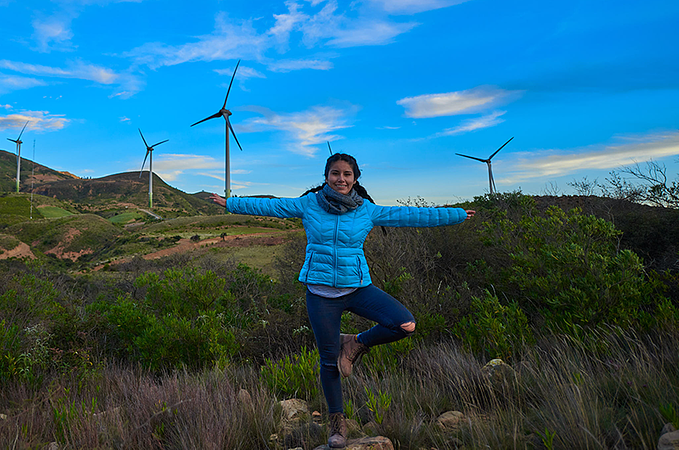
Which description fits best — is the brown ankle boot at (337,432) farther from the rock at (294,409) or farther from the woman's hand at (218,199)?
the woman's hand at (218,199)

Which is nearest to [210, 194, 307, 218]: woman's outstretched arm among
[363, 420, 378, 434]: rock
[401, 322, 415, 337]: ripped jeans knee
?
[401, 322, 415, 337]: ripped jeans knee

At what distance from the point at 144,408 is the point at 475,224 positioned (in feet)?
33.9

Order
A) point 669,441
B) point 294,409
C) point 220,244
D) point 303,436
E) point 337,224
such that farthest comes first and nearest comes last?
point 220,244, point 294,409, point 303,436, point 337,224, point 669,441

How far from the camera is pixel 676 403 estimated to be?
10.4ft

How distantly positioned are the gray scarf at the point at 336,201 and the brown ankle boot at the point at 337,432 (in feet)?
5.81

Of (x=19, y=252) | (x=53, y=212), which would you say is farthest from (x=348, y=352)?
(x=53, y=212)

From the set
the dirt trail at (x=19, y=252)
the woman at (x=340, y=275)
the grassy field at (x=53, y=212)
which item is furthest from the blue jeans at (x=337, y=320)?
the grassy field at (x=53, y=212)

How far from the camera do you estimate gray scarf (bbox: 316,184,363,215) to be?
143 inches

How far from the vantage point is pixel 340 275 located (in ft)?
11.5

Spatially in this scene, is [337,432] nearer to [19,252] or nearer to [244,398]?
[244,398]

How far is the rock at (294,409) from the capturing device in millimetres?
4176

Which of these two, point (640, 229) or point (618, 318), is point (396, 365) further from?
point (640, 229)

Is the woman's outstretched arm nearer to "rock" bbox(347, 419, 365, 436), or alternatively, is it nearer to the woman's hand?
the woman's hand

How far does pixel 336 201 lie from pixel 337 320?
1055 millimetres
